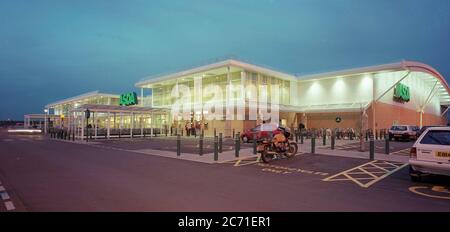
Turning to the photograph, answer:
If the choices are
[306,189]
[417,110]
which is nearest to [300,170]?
[306,189]

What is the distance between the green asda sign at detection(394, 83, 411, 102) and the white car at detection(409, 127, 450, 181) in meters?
32.4

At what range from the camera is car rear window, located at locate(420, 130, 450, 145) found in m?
7.89

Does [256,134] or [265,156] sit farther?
[256,134]

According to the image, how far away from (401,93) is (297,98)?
12.9 m

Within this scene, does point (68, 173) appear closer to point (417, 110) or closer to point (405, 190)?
point (405, 190)

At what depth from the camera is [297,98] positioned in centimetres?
4191

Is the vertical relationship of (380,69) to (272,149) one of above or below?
above

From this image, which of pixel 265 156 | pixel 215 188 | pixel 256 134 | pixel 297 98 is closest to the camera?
pixel 215 188

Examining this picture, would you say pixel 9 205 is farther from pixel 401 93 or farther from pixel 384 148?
pixel 401 93

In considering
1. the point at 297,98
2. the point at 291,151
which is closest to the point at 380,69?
the point at 297,98

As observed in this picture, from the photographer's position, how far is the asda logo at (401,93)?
37109mm
